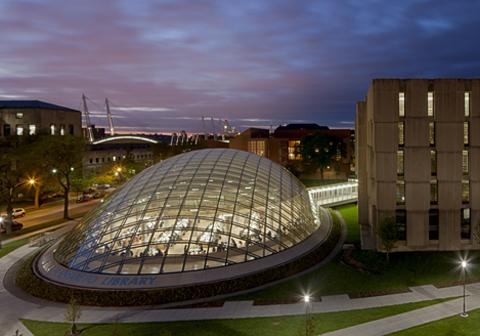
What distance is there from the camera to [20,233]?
134 ft

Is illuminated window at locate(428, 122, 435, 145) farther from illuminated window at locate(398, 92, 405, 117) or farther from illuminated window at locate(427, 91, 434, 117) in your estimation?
illuminated window at locate(398, 92, 405, 117)

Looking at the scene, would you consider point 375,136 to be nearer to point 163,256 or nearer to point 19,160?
point 163,256

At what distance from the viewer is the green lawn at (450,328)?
17406mm

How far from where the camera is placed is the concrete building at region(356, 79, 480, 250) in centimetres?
2939

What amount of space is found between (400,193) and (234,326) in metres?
18.7

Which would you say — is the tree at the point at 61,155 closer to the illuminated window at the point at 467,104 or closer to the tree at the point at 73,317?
the tree at the point at 73,317

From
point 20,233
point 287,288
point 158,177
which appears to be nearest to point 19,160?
point 20,233

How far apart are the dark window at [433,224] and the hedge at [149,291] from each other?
461 inches

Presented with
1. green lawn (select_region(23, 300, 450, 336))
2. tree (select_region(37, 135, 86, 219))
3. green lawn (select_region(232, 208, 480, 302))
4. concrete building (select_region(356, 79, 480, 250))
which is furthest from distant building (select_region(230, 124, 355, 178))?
green lawn (select_region(23, 300, 450, 336))

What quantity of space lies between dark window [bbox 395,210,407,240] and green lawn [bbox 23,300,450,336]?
11239mm

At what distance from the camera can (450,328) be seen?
17844 mm

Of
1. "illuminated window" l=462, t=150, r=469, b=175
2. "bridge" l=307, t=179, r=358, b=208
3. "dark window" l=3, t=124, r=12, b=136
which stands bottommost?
"bridge" l=307, t=179, r=358, b=208

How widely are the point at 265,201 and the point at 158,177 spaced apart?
9667mm

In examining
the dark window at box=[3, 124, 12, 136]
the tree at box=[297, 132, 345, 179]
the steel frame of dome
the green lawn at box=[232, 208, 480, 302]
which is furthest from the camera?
the dark window at box=[3, 124, 12, 136]
